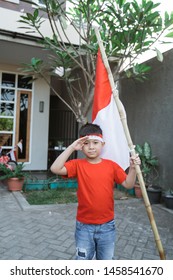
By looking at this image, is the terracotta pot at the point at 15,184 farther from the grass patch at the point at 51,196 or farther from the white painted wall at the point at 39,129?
the white painted wall at the point at 39,129

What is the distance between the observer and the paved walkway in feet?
10.7

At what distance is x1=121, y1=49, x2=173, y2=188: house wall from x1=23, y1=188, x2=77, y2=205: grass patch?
2178 mm

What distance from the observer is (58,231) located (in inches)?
157

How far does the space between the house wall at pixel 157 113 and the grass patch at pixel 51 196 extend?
85.8 inches

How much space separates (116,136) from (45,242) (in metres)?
2.15

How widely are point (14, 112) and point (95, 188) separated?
24.4ft

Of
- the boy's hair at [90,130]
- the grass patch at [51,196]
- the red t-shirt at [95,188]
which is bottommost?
the grass patch at [51,196]

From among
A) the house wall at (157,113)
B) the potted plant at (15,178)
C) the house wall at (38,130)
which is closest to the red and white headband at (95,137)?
the house wall at (157,113)

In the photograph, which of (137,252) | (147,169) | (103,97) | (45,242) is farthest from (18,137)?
(103,97)

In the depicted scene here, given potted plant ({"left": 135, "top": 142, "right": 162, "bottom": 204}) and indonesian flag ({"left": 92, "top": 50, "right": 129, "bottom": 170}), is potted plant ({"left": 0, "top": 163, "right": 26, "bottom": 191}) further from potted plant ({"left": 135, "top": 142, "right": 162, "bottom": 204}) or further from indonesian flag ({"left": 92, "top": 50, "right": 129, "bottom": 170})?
indonesian flag ({"left": 92, "top": 50, "right": 129, "bottom": 170})

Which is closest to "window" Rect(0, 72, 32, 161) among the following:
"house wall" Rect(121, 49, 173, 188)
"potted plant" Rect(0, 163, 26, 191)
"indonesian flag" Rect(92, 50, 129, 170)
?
"potted plant" Rect(0, 163, 26, 191)

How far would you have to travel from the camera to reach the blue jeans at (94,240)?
205 cm
